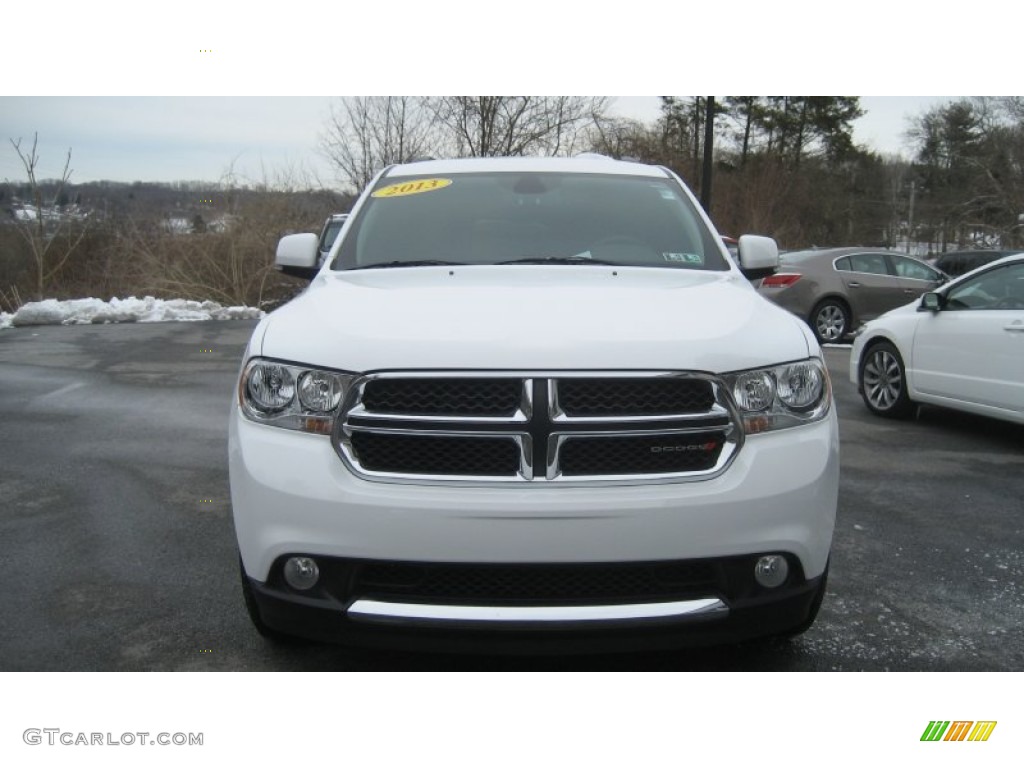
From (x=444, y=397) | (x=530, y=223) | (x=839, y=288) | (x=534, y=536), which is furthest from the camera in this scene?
(x=839, y=288)

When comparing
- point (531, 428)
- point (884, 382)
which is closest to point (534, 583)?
point (531, 428)

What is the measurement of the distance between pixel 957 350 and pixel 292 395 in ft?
18.8

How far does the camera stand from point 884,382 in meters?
7.45

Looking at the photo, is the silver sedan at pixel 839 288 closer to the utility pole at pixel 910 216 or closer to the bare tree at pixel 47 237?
the bare tree at pixel 47 237

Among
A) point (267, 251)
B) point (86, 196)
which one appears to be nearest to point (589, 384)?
point (267, 251)

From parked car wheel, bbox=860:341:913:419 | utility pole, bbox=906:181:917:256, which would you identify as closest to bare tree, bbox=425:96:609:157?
parked car wheel, bbox=860:341:913:419

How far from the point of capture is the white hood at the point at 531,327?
240 centimetres

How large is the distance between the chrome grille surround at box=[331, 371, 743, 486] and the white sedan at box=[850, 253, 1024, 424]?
4696 millimetres

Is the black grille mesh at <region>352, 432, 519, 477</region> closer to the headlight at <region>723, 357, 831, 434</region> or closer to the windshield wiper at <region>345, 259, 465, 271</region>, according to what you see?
the headlight at <region>723, 357, 831, 434</region>

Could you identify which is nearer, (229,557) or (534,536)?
(534,536)

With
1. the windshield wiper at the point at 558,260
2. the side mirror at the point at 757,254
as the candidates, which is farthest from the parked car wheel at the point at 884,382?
the windshield wiper at the point at 558,260

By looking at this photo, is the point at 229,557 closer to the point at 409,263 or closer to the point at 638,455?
the point at 409,263

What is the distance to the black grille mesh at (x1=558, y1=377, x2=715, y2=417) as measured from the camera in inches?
94.3

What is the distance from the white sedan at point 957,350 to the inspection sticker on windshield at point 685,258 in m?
3.57
